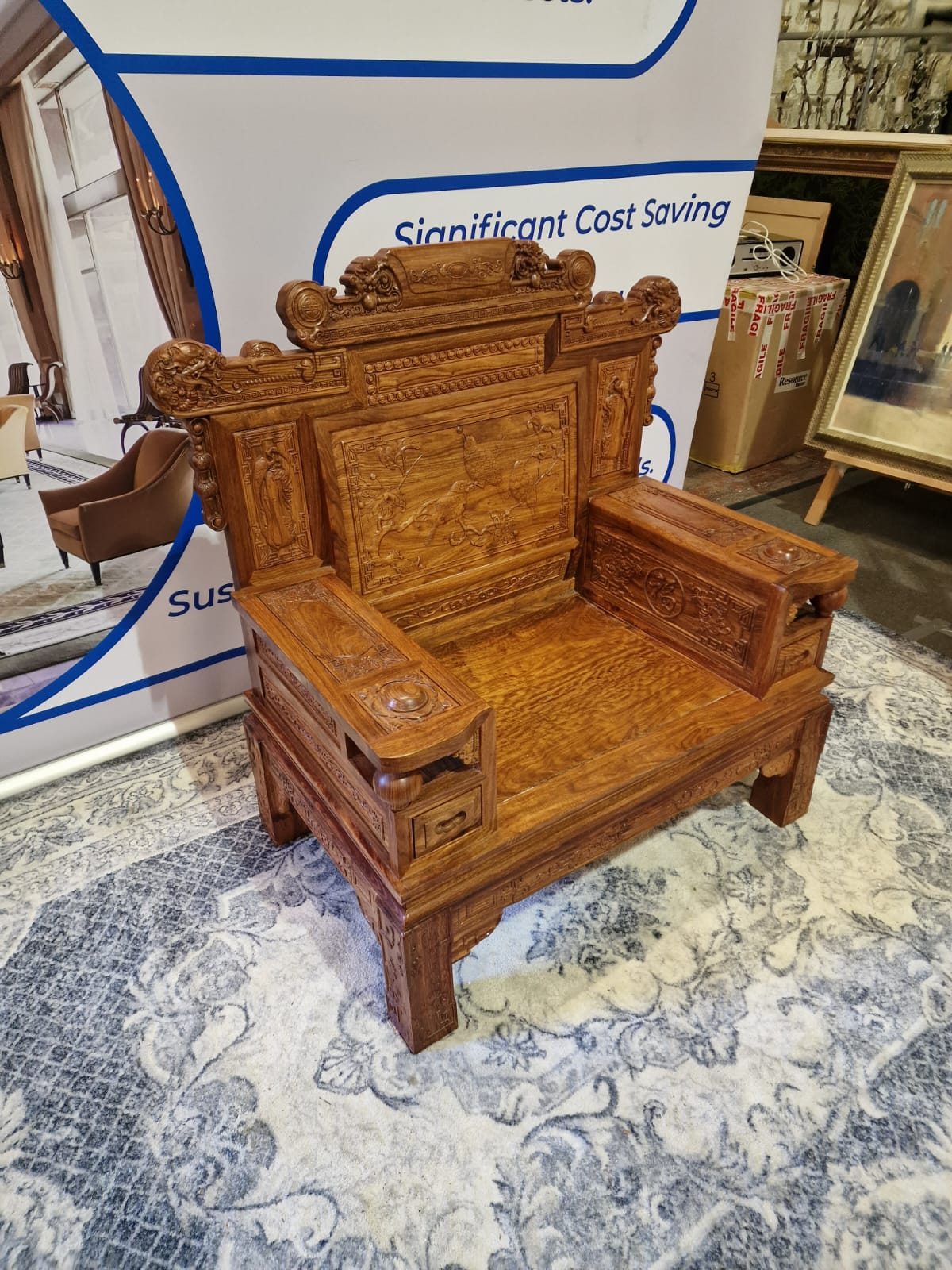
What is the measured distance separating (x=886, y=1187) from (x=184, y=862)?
4.69 ft

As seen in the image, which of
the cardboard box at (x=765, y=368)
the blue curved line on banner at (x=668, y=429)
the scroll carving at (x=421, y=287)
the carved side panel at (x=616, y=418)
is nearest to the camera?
the scroll carving at (x=421, y=287)

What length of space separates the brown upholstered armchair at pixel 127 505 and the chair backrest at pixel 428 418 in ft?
2.06

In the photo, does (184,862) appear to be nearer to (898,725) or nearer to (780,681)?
(780,681)

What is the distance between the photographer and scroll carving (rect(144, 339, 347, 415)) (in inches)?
49.9

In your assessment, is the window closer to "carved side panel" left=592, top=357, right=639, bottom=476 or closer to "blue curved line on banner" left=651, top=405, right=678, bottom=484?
"carved side panel" left=592, top=357, right=639, bottom=476

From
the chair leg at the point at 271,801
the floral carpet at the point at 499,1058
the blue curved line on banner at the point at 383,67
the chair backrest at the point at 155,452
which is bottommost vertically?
the floral carpet at the point at 499,1058

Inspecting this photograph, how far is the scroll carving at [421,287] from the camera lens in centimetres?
138

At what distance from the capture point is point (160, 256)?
1.75m

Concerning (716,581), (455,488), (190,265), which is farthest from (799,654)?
(190,265)

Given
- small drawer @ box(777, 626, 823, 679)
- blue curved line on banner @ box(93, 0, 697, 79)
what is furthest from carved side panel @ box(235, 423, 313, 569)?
small drawer @ box(777, 626, 823, 679)

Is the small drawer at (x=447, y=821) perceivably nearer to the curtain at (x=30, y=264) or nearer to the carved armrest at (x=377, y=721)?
the carved armrest at (x=377, y=721)

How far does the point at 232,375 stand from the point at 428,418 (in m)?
0.39

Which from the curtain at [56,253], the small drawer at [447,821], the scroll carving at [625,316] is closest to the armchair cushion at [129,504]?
the curtain at [56,253]

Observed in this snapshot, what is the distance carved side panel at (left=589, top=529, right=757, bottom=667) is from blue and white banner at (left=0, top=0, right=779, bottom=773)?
93cm
